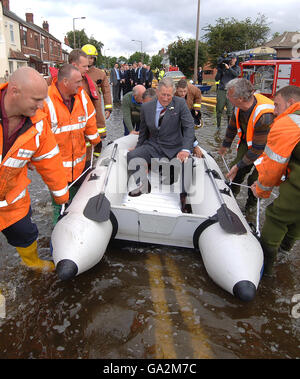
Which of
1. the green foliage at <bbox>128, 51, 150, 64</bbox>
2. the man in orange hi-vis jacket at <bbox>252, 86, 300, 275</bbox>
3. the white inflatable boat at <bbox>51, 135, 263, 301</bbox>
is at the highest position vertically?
the green foliage at <bbox>128, 51, 150, 64</bbox>

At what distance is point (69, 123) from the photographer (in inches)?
118

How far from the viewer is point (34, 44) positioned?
1437 inches

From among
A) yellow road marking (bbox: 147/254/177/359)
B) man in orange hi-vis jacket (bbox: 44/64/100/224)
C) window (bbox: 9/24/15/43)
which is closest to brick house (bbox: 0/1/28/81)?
window (bbox: 9/24/15/43)

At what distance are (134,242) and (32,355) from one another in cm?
160

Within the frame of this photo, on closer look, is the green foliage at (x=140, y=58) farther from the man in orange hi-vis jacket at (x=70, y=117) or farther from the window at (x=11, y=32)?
the man in orange hi-vis jacket at (x=70, y=117)

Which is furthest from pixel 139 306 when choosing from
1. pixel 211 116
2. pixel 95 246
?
pixel 211 116

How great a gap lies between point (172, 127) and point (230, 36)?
33.4 metres

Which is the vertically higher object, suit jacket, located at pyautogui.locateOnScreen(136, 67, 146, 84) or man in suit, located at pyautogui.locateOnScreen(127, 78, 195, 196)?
suit jacket, located at pyautogui.locateOnScreen(136, 67, 146, 84)

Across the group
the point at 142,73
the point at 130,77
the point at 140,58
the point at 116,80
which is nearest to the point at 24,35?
the point at 116,80

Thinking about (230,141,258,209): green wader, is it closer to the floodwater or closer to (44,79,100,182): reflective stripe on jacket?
the floodwater

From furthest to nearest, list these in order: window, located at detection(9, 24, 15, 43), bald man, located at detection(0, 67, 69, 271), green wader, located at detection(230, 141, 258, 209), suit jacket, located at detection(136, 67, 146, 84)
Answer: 1. window, located at detection(9, 24, 15, 43)
2. suit jacket, located at detection(136, 67, 146, 84)
3. green wader, located at detection(230, 141, 258, 209)
4. bald man, located at detection(0, 67, 69, 271)

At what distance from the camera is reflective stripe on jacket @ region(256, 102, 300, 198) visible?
84.1 inches

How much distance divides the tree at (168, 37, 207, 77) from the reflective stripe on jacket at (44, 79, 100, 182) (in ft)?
95.6
